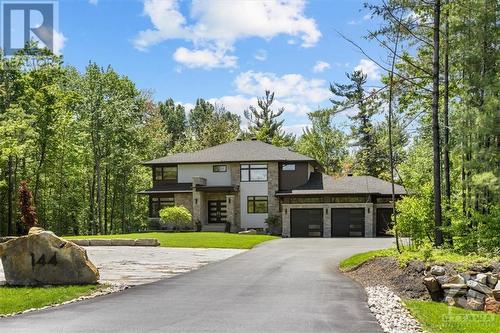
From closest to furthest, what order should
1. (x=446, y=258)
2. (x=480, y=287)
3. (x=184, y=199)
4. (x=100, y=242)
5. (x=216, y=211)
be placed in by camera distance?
(x=480, y=287) → (x=446, y=258) → (x=100, y=242) → (x=184, y=199) → (x=216, y=211)

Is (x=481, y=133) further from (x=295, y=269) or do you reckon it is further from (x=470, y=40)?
(x=295, y=269)

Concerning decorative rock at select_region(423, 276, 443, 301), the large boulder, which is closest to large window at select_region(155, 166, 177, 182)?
the large boulder

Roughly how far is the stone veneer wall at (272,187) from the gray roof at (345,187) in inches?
55.9

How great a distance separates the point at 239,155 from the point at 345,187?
29.7ft

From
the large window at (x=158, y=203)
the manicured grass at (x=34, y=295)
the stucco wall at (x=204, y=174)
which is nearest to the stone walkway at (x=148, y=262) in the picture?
the manicured grass at (x=34, y=295)

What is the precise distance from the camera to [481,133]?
14.9m

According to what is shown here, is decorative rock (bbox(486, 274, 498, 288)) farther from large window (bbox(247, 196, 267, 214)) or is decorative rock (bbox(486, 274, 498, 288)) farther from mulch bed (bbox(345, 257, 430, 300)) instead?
large window (bbox(247, 196, 267, 214))

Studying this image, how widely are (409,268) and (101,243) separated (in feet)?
65.7

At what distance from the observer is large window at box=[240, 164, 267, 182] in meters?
41.4

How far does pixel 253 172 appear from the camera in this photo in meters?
41.7

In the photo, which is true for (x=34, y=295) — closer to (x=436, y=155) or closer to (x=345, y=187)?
(x=436, y=155)

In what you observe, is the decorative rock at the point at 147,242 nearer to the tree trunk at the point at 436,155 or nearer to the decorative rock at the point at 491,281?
the tree trunk at the point at 436,155

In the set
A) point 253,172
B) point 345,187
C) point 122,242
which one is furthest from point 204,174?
point 122,242

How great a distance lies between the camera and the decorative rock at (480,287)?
1128cm
